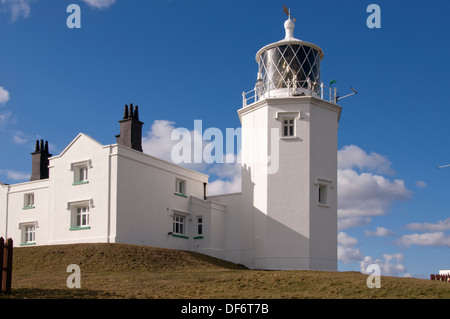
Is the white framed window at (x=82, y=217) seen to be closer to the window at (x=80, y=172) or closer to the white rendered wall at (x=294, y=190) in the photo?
the window at (x=80, y=172)

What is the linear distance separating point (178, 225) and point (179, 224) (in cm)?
9

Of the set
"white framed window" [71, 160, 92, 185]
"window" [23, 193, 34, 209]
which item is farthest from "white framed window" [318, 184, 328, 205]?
"window" [23, 193, 34, 209]

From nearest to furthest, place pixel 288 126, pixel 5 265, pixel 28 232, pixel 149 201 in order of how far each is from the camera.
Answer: pixel 5 265, pixel 288 126, pixel 149 201, pixel 28 232

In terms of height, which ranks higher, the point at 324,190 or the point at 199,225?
the point at 324,190

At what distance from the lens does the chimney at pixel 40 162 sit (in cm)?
3947

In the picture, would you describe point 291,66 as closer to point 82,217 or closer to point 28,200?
point 82,217

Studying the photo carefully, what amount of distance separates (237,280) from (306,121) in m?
13.3

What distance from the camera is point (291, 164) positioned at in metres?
31.8

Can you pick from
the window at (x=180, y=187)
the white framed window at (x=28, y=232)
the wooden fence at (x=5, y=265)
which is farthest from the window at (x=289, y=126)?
the wooden fence at (x=5, y=265)

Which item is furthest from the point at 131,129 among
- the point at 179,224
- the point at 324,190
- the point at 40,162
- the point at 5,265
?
the point at 5,265

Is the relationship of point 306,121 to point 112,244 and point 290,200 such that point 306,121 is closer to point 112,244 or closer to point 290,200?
point 290,200

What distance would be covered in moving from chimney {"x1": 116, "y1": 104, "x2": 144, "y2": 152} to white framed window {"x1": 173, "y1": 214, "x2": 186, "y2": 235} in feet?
15.4

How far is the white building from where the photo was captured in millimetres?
31453

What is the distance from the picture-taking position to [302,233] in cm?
3116
